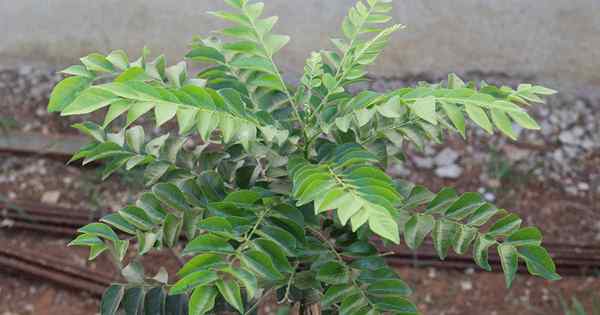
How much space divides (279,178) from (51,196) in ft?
7.26

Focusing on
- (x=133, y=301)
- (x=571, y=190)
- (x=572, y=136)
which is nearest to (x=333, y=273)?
(x=133, y=301)

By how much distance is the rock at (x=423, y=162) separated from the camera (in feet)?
11.6

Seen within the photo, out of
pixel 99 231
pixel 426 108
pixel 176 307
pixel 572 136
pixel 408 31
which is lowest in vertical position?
pixel 572 136

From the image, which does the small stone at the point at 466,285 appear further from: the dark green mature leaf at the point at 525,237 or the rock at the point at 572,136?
the dark green mature leaf at the point at 525,237

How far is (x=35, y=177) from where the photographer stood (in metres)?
3.47

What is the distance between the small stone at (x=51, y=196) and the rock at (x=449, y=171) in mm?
1687

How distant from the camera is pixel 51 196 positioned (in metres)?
3.36

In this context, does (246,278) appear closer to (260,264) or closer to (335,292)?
(260,264)

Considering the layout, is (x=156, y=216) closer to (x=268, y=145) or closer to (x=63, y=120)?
(x=268, y=145)

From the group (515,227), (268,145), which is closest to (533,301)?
(515,227)

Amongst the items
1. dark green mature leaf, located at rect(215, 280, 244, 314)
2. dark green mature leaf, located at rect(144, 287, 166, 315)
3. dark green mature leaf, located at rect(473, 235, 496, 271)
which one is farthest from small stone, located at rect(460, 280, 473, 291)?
dark green mature leaf, located at rect(215, 280, 244, 314)

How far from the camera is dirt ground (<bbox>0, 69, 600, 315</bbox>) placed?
2.95 metres

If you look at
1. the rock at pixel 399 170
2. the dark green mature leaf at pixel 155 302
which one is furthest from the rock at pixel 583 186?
the dark green mature leaf at pixel 155 302

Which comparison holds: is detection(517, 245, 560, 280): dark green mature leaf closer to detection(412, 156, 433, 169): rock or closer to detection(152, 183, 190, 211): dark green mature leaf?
Result: detection(152, 183, 190, 211): dark green mature leaf
